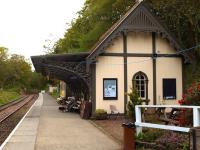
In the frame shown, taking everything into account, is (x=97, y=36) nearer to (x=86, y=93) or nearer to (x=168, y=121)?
(x=86, y=93)

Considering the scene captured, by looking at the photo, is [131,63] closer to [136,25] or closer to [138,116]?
[136,25]

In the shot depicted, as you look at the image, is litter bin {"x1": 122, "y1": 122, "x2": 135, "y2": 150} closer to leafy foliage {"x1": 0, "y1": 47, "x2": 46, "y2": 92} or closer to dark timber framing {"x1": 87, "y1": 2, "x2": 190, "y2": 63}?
dark timber framing {"x1": 87, "y1": 2, "x2": 190, "y2": 63}

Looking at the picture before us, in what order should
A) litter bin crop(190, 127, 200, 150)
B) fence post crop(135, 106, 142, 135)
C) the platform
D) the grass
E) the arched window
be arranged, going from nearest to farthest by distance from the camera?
litter bin crop(190, 127, 200, 150) → fence post crop(135, 106, 142, 135) → the platform → the arched window → the grass

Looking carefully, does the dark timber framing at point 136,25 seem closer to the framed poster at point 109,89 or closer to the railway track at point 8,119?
the framed poster at point 109,89

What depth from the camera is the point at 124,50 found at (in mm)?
25547

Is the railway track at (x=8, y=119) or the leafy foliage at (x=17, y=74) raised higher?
the leafy foliage at (x=17, y=74)

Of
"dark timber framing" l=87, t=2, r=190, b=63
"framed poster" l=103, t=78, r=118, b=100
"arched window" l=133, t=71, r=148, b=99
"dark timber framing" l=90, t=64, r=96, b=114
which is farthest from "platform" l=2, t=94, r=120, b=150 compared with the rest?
"arched window" l=133, t=71, r=148, b=99

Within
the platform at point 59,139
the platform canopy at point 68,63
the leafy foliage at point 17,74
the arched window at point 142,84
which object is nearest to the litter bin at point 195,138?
the platform at point 59,139

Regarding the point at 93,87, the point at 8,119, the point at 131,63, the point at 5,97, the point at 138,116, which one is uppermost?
the point at 131,63

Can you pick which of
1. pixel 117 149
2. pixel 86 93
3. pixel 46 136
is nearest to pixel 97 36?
pixel 86 93

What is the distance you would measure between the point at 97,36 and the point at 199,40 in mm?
13943

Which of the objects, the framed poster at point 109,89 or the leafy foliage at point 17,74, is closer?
the framed poster at point 109,89

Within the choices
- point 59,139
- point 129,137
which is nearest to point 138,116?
point 129,137

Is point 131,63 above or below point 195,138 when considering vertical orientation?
above
